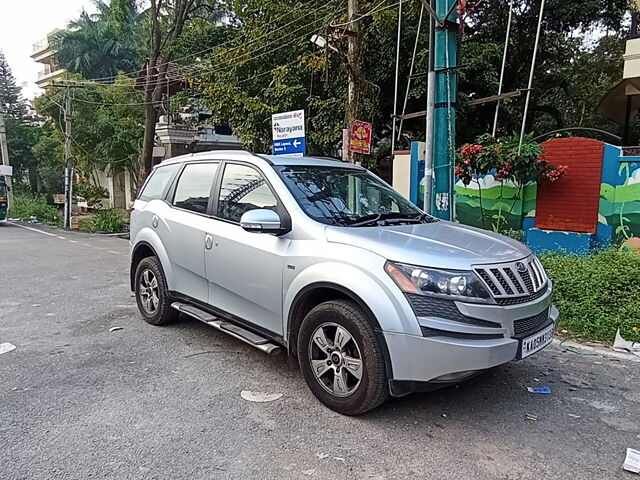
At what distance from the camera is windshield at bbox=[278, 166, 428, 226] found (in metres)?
3.72

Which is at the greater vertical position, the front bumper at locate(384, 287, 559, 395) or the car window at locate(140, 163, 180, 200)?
the car window at locate(140, 163, 180, 200)

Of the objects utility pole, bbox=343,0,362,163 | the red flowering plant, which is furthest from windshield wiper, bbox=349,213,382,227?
utility pole, bbox=343,0,362,163

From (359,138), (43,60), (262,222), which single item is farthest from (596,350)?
(43,60)

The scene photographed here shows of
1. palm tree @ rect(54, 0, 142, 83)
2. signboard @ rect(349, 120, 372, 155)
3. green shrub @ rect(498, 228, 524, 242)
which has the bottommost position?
green shrub @ rect(498, 228, 524, 242)

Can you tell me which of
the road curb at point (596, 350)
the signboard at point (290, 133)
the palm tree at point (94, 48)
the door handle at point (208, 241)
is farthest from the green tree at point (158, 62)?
the palm tree at point (94, 48)

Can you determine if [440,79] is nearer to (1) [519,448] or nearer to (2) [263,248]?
(2) [263,248]

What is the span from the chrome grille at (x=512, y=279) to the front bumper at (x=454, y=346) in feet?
0.39

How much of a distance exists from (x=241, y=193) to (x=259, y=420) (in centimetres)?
188

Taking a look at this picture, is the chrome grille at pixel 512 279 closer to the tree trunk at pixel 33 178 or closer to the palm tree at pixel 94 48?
the palm tree at pixel 94 48

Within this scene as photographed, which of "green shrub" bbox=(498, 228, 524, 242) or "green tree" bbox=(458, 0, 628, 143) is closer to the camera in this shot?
"green shrub" bbox=(498, 228, 524, 242)

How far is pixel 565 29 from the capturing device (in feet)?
45.5

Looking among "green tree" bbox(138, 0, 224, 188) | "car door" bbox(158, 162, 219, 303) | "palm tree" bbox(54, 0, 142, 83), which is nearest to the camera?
"car door" bbox(158, 162, 219, 303)

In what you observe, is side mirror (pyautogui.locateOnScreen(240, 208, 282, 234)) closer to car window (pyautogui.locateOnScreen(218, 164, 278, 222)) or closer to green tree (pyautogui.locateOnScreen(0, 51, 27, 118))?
car window (pyautogui.locateOnScreen(218, 164, 278, 222))

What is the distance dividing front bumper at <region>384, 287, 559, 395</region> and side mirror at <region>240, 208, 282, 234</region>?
1146 mm
